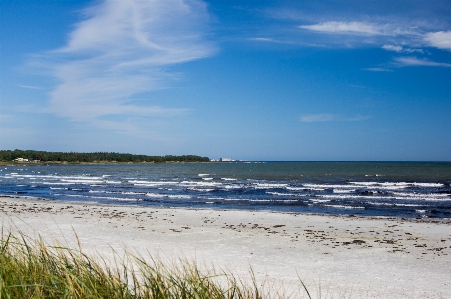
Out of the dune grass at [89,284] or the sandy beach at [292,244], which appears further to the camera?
the sandy beach at [292,244]

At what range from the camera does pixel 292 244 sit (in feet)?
41.0

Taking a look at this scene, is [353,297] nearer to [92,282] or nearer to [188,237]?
[92,282]

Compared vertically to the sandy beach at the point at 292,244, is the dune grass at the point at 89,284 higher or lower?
higher

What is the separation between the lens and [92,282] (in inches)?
152

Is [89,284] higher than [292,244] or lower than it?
higher

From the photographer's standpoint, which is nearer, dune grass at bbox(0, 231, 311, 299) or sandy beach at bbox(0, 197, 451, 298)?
dune grass at bbox(0, 231, 311, 299)

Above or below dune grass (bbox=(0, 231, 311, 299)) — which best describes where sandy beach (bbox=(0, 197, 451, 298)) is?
below

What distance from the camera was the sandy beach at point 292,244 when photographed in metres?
8.19

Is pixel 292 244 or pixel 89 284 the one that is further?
pixel 292 244

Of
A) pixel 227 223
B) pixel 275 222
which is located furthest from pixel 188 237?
pixel 275 222

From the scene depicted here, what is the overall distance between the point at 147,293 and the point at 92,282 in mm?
631

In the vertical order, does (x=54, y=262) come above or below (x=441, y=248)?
above

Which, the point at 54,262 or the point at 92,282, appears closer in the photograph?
the point at 92,282

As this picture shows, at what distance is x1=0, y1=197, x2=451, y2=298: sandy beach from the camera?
26.9ft
